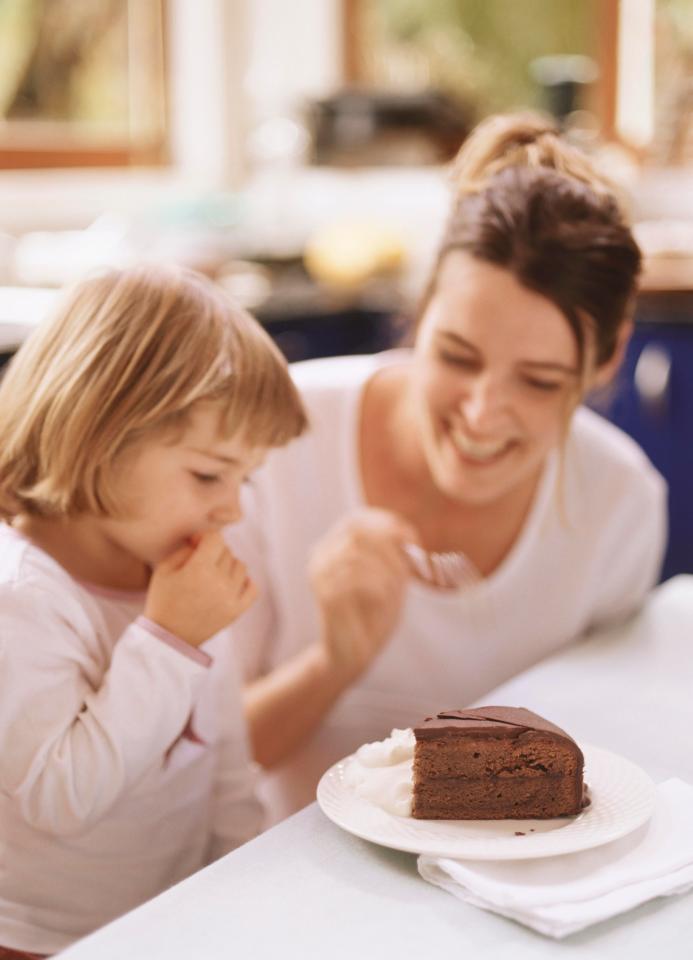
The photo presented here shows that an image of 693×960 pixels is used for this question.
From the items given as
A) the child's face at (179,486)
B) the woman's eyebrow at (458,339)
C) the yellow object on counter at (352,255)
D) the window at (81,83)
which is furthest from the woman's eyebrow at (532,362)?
the window at (81,83)

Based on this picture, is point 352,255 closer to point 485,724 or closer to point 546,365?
point 546,365

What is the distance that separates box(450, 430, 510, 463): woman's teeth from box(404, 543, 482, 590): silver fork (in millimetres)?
187

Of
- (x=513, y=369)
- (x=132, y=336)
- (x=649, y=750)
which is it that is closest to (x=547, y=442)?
(x=513, y=369)

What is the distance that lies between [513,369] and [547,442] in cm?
12

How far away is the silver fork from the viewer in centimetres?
157

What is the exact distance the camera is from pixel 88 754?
963 millimetres

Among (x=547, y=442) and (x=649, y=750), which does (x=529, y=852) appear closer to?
(x=649, y=750)

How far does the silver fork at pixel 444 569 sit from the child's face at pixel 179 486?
484mm

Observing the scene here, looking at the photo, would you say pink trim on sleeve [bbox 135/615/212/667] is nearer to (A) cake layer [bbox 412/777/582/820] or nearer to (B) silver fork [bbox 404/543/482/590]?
(A) cake layer [bbox 412/777/582/820]

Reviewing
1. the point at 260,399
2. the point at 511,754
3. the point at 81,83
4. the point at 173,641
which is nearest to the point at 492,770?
the point at 511,754

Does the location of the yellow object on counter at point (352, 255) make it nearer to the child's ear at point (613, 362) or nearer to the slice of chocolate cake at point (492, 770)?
the child's ear at point (613, 362)

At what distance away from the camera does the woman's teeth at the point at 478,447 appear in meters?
1.40

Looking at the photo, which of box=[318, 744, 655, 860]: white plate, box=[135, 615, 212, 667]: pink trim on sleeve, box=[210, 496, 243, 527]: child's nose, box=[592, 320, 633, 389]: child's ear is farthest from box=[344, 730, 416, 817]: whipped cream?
box=[592, 320, 633, 389]: child's ear

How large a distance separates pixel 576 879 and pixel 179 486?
48cm
